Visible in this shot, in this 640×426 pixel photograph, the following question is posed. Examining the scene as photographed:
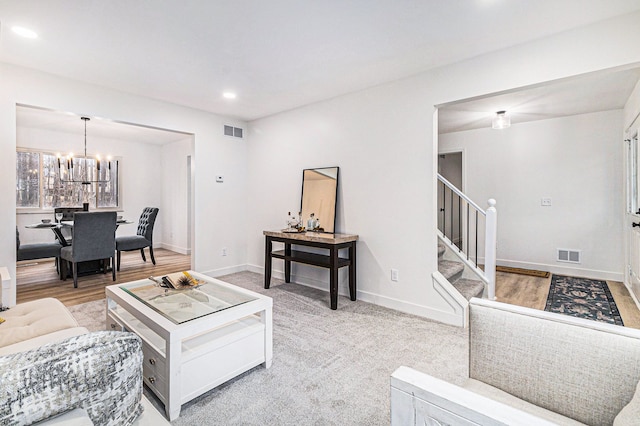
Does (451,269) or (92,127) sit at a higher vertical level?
(92,127)

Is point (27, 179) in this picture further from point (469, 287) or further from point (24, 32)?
point (469, 287)

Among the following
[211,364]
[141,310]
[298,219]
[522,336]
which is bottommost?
[211,364]

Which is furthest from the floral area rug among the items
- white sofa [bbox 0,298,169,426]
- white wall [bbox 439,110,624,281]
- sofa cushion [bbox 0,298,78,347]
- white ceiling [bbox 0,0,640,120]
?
sofa cushion [bbox 0,298,78,347]

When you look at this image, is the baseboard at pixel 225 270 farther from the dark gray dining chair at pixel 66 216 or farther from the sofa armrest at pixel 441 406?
the sofa armrest at pixel 441 406

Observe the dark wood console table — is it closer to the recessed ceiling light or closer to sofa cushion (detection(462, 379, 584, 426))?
sofa cushion (detection(462, 379, 584, 426))

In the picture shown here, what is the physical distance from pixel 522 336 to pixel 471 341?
0.68 feet

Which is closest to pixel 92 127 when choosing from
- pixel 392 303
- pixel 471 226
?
pixel 392 303

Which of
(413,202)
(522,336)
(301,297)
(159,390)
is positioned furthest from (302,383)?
(413,202)

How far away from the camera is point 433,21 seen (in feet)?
7.39

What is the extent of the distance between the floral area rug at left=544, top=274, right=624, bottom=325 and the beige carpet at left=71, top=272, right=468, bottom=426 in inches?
57.8

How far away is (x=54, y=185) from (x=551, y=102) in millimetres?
8436

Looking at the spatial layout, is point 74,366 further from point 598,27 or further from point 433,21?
point 598,27

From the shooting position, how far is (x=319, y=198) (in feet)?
13.3

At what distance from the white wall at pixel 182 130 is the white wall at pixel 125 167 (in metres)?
3.45
